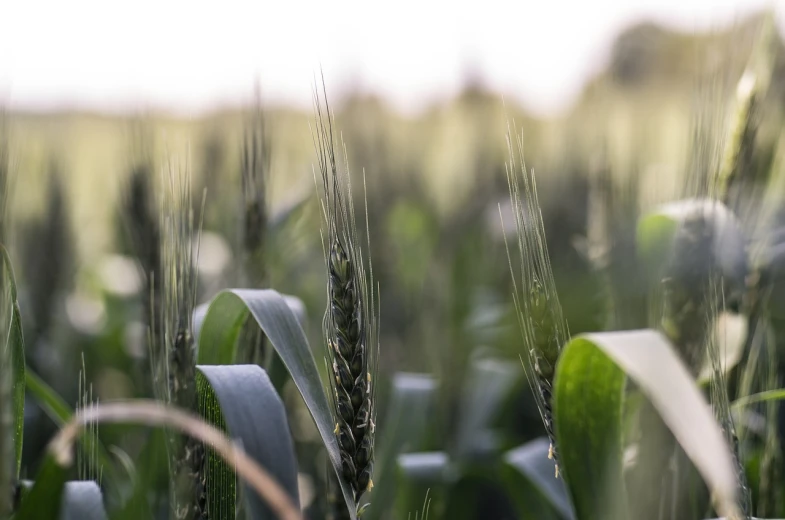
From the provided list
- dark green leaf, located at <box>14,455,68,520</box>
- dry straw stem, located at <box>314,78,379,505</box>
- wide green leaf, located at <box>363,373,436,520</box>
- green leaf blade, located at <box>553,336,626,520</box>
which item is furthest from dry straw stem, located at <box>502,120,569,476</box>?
wide green leaf, located at <box>363,373,436,520</box>

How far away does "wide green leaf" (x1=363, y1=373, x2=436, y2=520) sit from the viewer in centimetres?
116

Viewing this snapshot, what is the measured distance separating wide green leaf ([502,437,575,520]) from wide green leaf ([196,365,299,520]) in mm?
495

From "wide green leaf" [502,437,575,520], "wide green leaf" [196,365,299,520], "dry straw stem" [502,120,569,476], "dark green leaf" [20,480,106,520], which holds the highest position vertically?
"dry straw stem" [502,120,569,476]

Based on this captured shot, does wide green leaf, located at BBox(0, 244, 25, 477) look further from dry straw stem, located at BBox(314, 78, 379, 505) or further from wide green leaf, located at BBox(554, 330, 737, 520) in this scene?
wide green leaf, located at BBox(554, 330, 737, 520)

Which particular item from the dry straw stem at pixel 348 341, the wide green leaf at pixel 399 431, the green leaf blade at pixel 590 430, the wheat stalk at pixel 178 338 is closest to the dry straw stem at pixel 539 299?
the green leaf blade at pixel 590 430

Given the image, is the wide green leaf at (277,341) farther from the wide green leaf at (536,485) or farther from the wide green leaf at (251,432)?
the wide green leaf at (536,485)

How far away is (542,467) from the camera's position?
1063 mm

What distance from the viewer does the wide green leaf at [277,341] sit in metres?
0.63

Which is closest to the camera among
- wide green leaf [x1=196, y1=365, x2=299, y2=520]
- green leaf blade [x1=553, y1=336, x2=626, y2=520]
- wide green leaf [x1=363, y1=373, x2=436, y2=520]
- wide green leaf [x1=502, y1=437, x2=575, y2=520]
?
wide green leaf [x1=196, y1=365, x2=299, y2=520]

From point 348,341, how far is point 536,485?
0.59 m

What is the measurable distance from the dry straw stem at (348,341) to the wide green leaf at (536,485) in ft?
1.51

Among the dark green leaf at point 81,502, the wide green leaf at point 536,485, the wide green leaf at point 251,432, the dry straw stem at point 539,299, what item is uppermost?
the dry straw stem at point 539,299

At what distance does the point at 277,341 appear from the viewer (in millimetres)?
671

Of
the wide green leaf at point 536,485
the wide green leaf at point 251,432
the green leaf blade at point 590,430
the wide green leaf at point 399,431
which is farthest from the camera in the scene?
the wide green leaf at point 399,431
